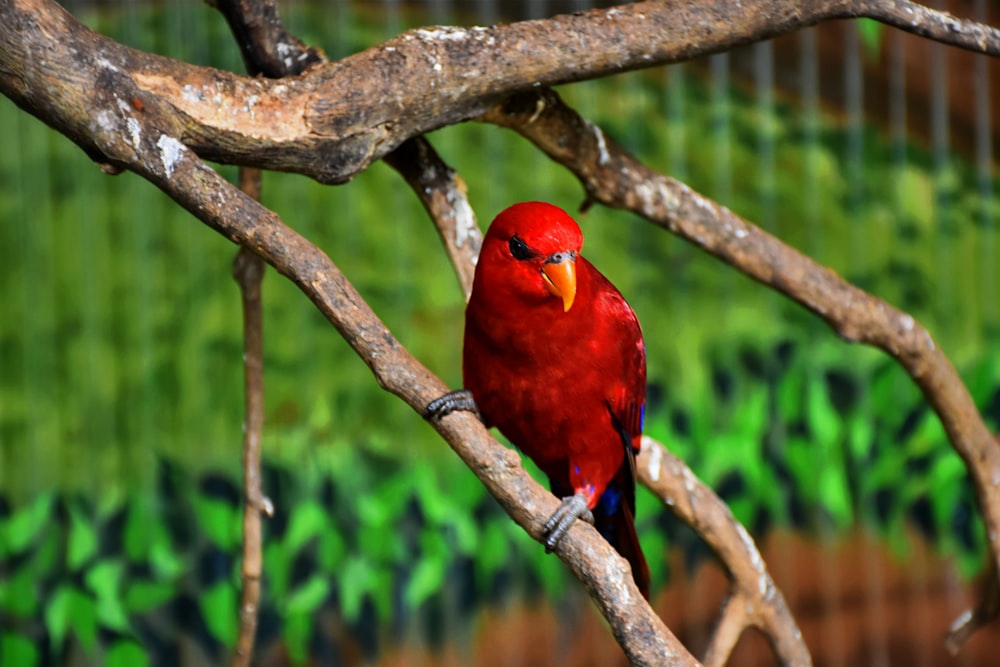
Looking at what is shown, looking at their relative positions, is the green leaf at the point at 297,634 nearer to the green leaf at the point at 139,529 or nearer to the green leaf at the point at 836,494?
the green leaf at the point at 139,529

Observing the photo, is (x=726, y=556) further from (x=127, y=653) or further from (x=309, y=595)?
(x=127, y=653)

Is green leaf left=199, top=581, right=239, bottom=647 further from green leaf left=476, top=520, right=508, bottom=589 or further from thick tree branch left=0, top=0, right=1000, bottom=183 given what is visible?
thick tree branch left=0, top=0, right=1000, bottom=183

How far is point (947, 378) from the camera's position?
155cm

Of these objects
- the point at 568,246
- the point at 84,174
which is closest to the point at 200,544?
the point at 84,174

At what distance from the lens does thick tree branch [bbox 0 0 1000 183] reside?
98cm

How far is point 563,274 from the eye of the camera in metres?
1.15

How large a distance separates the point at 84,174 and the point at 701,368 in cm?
161

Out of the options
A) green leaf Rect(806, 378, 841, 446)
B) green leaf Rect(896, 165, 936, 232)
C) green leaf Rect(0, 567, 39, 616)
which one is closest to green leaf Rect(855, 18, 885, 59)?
green leaf Rect(896, 165, 936, 232)

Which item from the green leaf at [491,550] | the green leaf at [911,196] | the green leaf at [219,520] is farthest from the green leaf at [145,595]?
the green leaf at [911,196]

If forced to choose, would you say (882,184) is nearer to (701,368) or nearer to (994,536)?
(701,368)

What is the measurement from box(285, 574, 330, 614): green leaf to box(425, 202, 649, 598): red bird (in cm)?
137

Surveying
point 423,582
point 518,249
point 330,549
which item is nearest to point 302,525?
point 330,549

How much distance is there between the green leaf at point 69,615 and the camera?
2.62 meters

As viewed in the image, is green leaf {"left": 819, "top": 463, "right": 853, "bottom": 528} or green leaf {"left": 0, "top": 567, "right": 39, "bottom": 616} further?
green leaf {"left": 819, "top": 463, "right": 853, "bottom": 528}
